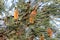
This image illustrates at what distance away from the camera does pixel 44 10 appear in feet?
3.20

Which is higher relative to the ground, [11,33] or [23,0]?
[23,0]

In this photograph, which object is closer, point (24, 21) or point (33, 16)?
point (33, 16)

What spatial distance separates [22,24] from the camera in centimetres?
93

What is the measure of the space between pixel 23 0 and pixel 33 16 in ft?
0.69

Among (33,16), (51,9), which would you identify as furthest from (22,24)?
(51,9)

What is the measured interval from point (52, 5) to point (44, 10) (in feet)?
0.28

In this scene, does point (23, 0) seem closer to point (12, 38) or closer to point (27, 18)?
point (27, 18)

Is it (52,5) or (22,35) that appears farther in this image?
(52,5)

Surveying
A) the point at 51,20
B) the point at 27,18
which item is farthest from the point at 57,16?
the point at 27,18

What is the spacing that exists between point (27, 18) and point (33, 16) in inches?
4.0

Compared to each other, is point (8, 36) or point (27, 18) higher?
point (27, 18)

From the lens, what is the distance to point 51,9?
3.31ft

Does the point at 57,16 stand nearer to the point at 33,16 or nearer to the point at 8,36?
the point at 33,16

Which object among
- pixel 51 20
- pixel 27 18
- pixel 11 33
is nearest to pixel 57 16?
pixel 51 20
